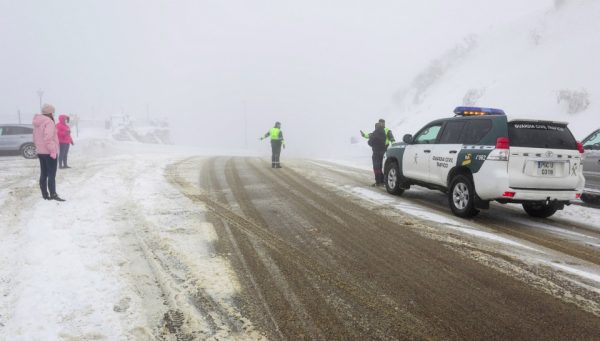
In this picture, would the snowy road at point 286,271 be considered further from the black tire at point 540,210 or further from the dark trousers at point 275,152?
the dark trousers at point 275,152

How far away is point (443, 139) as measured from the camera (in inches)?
319

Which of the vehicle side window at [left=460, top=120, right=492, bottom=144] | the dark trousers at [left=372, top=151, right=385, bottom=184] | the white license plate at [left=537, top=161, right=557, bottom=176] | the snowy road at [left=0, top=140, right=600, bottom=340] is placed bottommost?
the snowy road at [left=0, top=140, right=600, bottom=340]

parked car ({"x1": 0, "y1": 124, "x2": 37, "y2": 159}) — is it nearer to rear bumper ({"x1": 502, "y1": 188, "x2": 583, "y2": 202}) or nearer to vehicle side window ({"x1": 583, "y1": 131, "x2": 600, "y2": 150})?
rear bumper ({"x1": 502, "y1": 188, "x2": 583, "y2": 202})

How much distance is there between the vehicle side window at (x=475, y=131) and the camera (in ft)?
22.8

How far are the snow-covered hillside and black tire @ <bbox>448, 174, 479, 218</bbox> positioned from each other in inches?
550

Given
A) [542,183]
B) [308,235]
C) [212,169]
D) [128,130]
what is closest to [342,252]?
[308,235]

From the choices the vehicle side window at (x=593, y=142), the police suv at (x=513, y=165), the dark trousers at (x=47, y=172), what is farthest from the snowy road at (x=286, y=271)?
the vehicle side window at (x=593, y=142)

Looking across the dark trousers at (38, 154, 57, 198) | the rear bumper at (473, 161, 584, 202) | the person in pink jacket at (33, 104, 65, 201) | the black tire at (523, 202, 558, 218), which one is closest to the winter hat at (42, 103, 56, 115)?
the person in pink jacket at (33, 104, 65, 201)

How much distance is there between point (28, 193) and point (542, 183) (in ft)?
32.6

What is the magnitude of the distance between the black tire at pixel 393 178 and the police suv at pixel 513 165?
186 centimetres

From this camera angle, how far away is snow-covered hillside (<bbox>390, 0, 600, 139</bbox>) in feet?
65.5

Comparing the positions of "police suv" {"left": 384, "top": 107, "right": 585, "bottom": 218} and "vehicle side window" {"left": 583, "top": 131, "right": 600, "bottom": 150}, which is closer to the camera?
"police suv" {"left": 384, "top": 107, "right": 585, "bottom": 218}

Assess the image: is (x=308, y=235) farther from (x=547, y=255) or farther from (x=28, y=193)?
(x=28, y=193)

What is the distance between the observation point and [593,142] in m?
9.27
